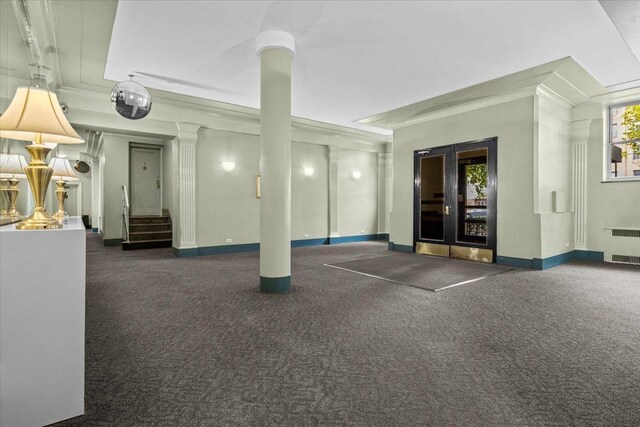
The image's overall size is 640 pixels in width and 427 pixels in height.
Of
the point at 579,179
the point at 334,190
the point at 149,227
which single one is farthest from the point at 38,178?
the point at 579,179

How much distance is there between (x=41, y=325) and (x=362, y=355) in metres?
2.04

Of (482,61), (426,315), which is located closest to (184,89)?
(482,61)

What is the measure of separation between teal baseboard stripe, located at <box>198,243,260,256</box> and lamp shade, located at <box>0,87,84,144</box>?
6.02 m

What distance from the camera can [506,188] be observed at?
6570 mm

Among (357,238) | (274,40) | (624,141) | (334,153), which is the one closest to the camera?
(274,40)

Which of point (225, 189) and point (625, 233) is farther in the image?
point (225, 189)

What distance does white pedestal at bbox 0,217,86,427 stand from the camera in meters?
1.71

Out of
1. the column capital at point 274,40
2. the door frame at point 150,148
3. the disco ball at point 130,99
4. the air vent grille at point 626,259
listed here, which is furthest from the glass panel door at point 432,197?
the door frame at point 150,148

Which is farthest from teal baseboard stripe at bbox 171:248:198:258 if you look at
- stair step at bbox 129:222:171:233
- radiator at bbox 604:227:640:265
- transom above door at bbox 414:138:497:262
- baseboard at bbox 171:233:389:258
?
radiator at bbox 604:227:640:265

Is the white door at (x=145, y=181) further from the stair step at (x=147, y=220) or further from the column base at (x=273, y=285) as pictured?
the column base at (x=273, y=285)

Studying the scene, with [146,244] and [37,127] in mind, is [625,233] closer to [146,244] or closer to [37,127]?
[37,127]

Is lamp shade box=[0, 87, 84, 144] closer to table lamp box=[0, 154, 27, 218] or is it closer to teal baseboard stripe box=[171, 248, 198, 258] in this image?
table lamp box=[0, 154, 27, 218]

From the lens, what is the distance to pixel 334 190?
10.2 m

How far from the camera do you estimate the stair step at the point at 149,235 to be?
889 cm
